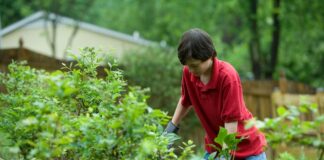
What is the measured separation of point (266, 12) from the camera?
63.2 ft

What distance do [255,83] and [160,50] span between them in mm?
2998

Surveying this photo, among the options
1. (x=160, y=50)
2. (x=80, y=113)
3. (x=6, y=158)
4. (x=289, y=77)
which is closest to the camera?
(x=80, y=113)

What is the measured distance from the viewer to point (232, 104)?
3426 millimetres

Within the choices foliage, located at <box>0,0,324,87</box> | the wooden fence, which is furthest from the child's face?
foliage, located at <box>0,0,324,87</box>

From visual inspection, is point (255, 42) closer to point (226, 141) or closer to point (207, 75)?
point (207, 75)

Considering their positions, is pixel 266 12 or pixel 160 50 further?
pixel 266 12

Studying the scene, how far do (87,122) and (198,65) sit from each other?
1.03 meters

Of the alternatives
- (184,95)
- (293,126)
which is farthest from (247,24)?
(293,126)

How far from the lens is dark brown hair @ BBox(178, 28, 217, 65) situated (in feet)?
10.7

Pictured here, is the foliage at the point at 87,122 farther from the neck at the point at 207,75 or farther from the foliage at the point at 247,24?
the foliage at the point at 247,24

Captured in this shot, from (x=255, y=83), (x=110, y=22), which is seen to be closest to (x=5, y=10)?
(x=110, y=22)

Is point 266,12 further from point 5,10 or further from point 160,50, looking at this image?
point 5,10

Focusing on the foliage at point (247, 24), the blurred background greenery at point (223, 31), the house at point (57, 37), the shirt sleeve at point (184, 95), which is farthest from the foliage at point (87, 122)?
the house at point (57, 37)

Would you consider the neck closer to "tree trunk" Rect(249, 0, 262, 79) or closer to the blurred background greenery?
the blurred background greenery
